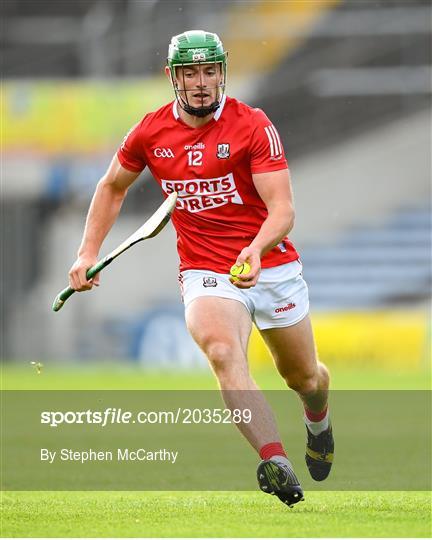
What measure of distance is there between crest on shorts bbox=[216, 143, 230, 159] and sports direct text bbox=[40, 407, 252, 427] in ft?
18.7

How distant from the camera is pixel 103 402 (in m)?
13.7

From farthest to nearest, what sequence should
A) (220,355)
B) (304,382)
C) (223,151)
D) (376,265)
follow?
(376,265)
(304,382)
(223,151)
(220,355)

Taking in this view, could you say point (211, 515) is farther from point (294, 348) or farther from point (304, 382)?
point (304, 382)

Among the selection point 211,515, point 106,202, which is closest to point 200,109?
point 106,202

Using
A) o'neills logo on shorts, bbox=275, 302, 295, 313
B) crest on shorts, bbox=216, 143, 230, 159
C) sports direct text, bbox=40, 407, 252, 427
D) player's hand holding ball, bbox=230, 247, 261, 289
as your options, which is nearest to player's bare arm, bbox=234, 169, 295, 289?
player's hand holding ball, bbox=230, 247, 261, 289

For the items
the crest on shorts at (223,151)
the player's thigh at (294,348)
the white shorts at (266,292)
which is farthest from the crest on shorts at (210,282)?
the crest on shorts at (223,151)

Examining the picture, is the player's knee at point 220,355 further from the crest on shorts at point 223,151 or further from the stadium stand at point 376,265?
the stadium stand at point 376,265

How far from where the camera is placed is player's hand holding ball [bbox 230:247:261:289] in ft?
19.9

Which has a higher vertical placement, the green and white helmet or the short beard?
the green and white helmet

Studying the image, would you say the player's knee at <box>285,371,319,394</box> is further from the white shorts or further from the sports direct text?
the sports direct text

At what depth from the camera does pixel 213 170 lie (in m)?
6.68

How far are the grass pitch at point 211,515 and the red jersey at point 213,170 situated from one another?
46.1 inches

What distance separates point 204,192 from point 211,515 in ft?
5.15

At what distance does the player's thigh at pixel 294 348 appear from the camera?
7.00 meters
